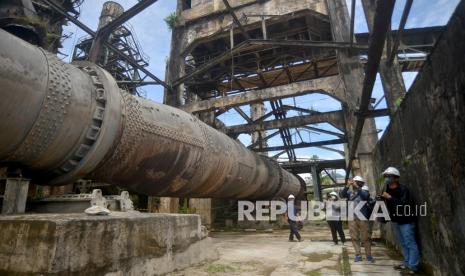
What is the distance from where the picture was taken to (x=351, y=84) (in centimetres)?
878

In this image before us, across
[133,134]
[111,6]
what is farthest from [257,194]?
[111,6]

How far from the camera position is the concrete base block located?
2.14m

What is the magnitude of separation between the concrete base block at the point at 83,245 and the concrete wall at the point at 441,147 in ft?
8.65

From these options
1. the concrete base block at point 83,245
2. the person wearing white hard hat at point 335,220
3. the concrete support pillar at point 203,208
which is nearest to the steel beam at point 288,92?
the concrete support pillar at point 203,208

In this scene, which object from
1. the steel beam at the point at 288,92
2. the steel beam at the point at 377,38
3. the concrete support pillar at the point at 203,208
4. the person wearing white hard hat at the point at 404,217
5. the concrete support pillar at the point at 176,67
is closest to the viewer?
the steel beam at the point at 377,38

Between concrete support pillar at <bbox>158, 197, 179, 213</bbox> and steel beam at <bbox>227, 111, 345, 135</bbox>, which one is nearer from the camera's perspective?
concrete support pillar at <bbox>158, 197, 179, 213</bbox>

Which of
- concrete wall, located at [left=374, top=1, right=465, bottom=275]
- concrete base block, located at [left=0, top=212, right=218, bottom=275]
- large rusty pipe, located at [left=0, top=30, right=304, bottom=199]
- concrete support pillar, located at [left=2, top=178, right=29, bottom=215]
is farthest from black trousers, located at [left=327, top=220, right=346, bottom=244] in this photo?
concrete support pillar, located at [left=2, top=178, right=29, bottom=215]

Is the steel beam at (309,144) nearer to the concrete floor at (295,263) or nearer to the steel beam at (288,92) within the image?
the steel beam at (288,92)

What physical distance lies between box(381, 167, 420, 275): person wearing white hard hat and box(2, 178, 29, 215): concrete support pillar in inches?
154

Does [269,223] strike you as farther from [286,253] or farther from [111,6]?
[111,6]

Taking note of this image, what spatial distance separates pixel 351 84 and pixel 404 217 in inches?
230

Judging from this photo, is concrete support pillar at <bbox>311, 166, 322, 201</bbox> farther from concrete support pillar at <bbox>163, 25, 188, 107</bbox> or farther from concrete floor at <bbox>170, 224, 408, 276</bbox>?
concrete floor at <bbox>170, 224, 408, 276</bbox>

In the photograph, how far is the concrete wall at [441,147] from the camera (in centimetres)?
205

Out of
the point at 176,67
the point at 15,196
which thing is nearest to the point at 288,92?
the point at 176,67
